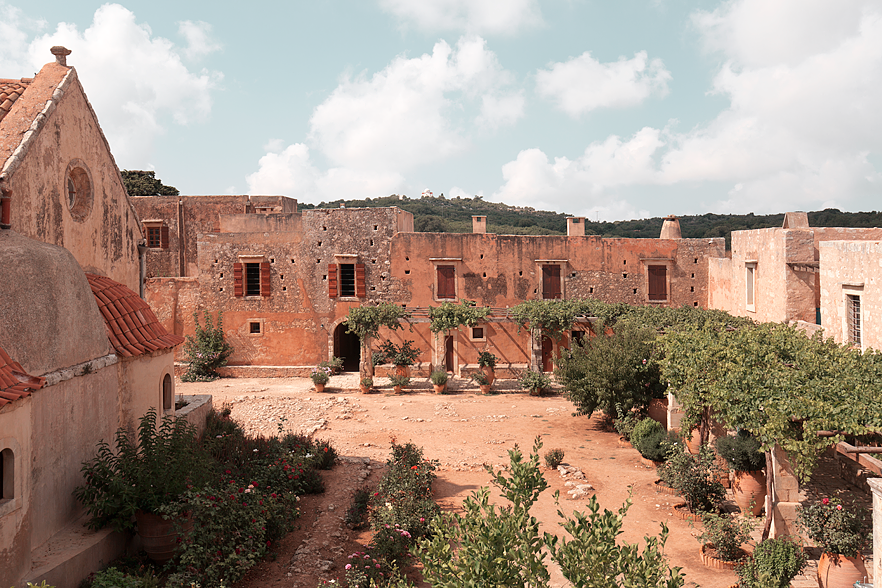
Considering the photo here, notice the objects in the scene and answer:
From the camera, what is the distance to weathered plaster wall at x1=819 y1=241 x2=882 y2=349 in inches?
440

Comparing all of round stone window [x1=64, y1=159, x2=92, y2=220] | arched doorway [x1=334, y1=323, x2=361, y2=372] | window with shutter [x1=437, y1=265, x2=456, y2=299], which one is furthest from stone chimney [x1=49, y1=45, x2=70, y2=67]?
arched doorway [x1=334, y1=323, x2=361, y2=372]

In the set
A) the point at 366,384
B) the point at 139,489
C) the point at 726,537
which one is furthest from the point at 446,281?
the point at 139,489

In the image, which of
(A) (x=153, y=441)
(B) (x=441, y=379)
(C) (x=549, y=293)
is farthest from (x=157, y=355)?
(C) (x=549, y=293)

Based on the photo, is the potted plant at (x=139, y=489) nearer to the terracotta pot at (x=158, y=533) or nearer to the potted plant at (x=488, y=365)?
the terracotta pot at (x=158, y=533)

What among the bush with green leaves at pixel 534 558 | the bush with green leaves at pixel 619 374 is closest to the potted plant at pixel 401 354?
the bush with green leaves at pixel 619 374

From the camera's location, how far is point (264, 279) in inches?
957

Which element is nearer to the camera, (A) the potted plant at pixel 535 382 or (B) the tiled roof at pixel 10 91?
(B) the tiled roof at pixel 10 91

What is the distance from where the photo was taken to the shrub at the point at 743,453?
10.0m

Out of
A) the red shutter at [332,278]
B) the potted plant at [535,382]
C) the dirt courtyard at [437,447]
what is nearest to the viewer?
the dirt courtyard at [437,447]

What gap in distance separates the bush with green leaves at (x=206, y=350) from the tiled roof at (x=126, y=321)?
46.4ft

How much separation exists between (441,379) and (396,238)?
246 inches

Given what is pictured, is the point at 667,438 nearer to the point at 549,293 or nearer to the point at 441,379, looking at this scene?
the point at 441,379

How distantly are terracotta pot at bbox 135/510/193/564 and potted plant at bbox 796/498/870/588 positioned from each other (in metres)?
8.00

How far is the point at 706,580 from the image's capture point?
8.34 m
